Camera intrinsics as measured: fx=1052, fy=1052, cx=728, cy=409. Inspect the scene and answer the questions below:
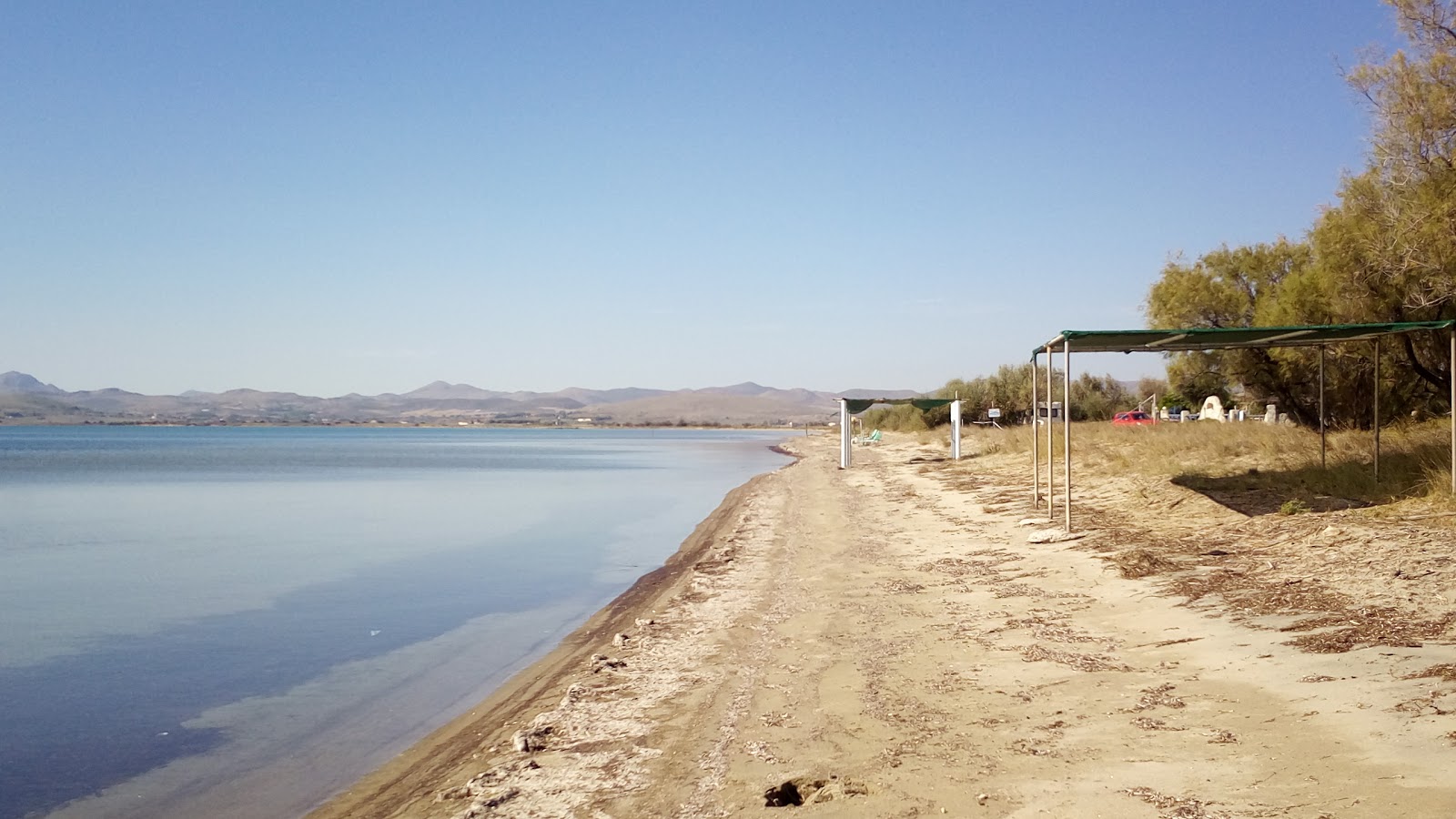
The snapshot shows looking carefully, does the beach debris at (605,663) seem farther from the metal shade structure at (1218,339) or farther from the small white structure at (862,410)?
the small white structure at (862,410)

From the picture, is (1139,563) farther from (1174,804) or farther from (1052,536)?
(1174,804)

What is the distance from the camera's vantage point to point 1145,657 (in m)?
7.00

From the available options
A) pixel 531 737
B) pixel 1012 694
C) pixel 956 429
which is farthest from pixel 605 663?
pixel 956 429

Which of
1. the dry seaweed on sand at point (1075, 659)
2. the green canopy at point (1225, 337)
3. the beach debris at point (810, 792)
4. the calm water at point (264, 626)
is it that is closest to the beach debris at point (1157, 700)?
the dry seaweed on sand at point (1075, 659)

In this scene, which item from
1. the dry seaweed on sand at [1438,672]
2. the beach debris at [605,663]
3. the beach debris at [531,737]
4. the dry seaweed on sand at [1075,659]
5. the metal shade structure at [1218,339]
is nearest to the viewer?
the dry seaweed on sand at [1438,672]

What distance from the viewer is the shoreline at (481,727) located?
5987 mm

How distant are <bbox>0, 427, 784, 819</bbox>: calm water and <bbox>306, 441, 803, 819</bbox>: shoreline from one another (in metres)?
0.25

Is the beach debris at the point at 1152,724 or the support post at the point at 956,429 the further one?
the support post at the point at 956,429

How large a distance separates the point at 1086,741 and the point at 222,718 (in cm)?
634

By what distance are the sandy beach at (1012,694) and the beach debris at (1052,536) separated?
0.57 m

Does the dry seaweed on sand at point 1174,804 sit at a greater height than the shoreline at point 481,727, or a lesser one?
greater

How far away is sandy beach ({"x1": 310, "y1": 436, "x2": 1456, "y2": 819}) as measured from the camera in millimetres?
4672

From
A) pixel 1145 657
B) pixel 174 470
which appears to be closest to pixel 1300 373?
pixel 1145 657

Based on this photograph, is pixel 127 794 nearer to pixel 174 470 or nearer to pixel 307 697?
pixel 307 697
